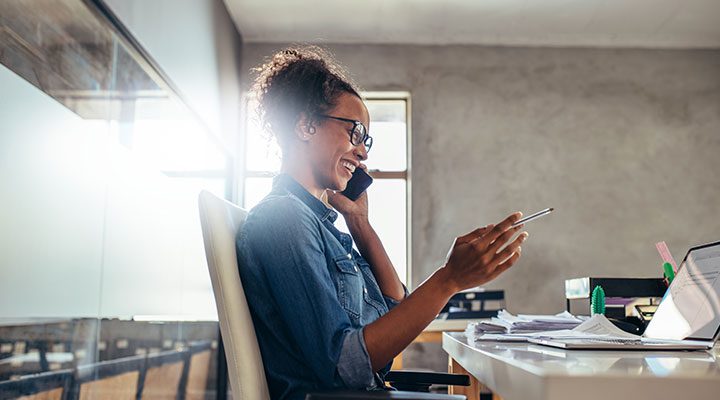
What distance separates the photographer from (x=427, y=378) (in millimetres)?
1522

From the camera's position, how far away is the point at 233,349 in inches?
44.6

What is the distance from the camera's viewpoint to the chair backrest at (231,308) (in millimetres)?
1132

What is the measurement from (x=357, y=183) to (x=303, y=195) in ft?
1.20

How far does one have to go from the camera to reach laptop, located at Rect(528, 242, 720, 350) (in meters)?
1.15

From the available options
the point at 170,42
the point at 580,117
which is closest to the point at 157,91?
the point at 170,42

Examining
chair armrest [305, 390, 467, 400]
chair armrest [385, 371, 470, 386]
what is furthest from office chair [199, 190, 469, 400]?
chair armrest [385, 371, 470, 386]

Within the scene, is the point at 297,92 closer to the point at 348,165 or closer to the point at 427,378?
the point at 348,165

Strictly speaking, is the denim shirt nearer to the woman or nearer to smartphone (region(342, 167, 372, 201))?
the woman

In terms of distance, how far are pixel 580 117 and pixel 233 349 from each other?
446 cm

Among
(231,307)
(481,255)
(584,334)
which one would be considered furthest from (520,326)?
(231,307)

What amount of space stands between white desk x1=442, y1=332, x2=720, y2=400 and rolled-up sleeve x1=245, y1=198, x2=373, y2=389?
0.23m

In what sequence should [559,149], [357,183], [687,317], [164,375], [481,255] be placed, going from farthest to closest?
1. [559,149]
2. [164,375]
3. [357,183]
4. [687,317]
5. [481,255]

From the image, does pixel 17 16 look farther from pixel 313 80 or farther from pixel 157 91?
pixel 157 91

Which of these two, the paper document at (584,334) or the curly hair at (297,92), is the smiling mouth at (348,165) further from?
the paper document at (584,334)
